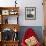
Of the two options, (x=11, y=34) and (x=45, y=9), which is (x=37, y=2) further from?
(x=11, y=34)

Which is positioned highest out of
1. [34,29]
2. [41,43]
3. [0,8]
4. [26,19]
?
[0,8]

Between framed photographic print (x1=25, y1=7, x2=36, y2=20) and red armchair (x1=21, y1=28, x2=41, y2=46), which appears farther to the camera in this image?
framed photographic print (x1=25, y1=7, x2=36, y2=20)

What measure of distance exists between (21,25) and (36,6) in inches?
37.3

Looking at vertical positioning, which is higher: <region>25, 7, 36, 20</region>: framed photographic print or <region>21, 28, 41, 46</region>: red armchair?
<region>25, 7, 36, 20</region>: framed photographic print

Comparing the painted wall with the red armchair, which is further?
the painted wall

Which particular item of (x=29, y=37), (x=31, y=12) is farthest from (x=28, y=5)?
(x=29, y=37)

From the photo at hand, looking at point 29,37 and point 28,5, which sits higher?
point 28,5

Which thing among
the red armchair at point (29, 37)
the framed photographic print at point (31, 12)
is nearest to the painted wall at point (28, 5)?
the framed photographic print at point (31, 12)

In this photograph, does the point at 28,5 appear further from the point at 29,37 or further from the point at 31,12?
the point at 29,37

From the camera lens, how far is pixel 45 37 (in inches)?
227

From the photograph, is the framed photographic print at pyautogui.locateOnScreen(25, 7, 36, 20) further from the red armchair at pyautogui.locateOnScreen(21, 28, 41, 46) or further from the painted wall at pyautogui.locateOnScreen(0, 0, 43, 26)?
the red armchair at pyautogui.locateOnScreen(21, 28, 41, 46)

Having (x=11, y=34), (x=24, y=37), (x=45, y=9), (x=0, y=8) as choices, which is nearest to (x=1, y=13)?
(x=0, y=8)

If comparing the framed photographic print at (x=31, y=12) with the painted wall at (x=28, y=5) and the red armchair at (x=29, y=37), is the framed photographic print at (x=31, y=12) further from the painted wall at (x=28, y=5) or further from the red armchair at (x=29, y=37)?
the red armchair at (x=29, y=37)

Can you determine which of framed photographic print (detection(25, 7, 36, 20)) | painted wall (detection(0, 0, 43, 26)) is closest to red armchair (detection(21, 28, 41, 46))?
painted wall (detection(0, 0, 43, 26))
